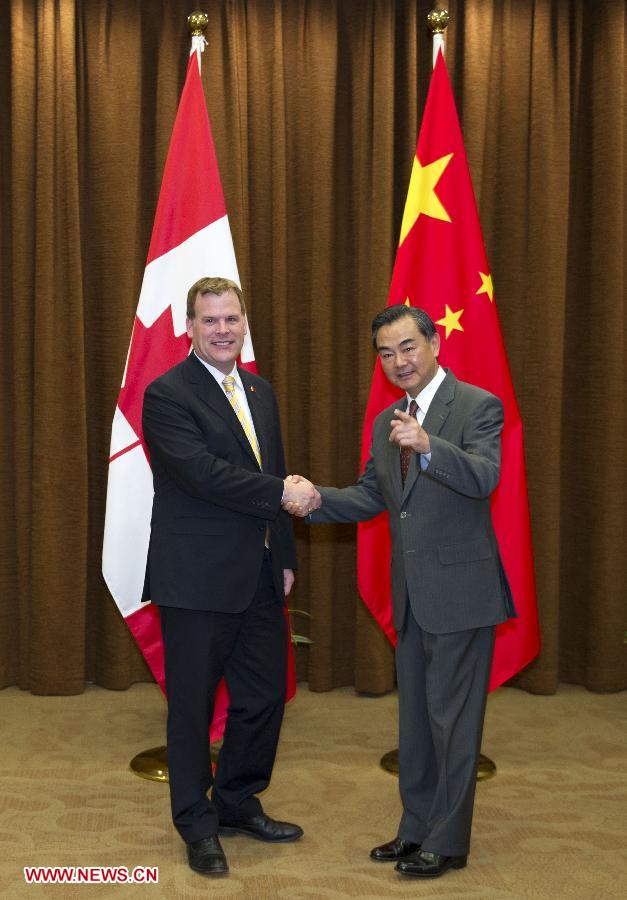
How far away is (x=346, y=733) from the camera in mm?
4129

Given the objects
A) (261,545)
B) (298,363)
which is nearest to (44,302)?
(298,363)

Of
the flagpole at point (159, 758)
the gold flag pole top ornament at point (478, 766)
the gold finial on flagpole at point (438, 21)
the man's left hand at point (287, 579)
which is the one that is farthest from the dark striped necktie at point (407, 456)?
the gold finial on flagpole at point (438, 21)

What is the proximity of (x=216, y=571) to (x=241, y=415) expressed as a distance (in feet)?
1.74

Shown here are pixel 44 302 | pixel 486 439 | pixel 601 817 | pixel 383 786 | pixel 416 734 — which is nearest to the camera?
pixel 486 439

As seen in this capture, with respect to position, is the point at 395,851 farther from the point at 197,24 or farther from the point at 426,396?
the point at 197,24

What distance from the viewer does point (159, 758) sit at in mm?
3746

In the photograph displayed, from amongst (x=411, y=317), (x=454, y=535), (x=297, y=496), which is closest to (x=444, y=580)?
(x=454, y=535)

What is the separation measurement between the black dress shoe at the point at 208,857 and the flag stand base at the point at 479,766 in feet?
3.28

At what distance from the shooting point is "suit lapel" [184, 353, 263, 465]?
2922mm

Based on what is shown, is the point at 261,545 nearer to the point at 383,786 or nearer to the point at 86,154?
the point at 383,786

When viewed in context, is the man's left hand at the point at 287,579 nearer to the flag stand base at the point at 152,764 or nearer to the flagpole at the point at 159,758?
the flag stand base at the point at 152,764

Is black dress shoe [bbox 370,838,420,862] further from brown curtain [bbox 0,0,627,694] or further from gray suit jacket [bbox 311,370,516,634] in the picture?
brown curtain [bbox 0,0,627,694]

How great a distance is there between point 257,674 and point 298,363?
6.75ft

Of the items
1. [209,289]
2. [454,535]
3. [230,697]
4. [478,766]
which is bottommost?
[478,766]
